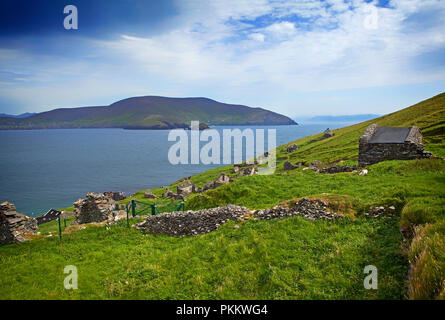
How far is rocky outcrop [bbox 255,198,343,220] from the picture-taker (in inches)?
548

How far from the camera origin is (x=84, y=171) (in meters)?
115

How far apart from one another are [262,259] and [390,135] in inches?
1117

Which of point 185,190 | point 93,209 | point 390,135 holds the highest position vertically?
point 390,135

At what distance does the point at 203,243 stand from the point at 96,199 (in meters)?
15.7

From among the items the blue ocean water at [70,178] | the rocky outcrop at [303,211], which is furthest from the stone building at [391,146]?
the blue ocean water at [70,178]

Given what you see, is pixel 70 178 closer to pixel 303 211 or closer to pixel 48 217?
pixel 48 217

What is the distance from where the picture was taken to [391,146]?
96.7 ft

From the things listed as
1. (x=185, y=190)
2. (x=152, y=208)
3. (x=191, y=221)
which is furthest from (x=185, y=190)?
(x=191, y=221)

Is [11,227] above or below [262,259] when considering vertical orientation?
below

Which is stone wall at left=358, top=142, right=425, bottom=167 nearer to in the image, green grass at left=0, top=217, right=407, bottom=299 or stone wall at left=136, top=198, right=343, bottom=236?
stone wall at left=136, top=198, right=343, bottom=236

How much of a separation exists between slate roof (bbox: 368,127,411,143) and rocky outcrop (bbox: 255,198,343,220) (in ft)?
68.1

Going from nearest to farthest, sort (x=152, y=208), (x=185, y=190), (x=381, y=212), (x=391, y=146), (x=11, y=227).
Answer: (x=381, y=212), (x=11, y=227), (x=152, y=208), (x=391, y=146), (x=185, y=190)

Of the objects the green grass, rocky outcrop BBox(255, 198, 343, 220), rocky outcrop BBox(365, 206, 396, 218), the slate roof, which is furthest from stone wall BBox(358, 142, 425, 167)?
the green grass
